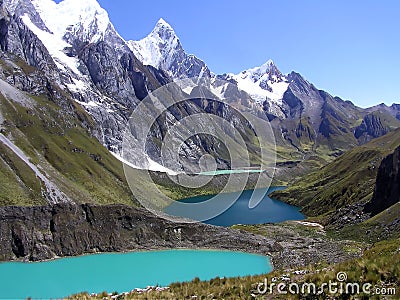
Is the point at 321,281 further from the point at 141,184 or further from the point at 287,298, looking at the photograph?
the point at 141,184

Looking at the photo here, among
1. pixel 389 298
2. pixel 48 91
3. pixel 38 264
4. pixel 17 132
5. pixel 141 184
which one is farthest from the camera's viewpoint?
pixel 48 91

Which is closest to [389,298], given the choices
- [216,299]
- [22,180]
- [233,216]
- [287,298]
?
[287,298]

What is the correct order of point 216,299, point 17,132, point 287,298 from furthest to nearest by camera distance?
point 17,132 < point 216,299 < point 287,298

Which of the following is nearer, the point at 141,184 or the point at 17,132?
the point at 17,132

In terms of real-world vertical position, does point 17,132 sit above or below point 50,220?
above

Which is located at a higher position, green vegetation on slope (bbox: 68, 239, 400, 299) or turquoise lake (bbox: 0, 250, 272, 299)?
green vegetation on slope (bbox: 68, 239, 400, 299)

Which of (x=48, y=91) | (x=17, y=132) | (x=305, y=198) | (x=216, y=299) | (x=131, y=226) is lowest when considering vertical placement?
(x=216, y=299)

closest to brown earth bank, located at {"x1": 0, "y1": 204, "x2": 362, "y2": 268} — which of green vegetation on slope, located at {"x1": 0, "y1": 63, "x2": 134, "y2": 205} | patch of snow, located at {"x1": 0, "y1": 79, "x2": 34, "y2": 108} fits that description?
green vegetation on slope, located at {"x1": 0, "y1": 63, "x2": 134, "y2": 205}

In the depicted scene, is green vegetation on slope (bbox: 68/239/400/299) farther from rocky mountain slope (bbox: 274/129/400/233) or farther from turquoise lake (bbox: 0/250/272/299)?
rocky mountain slope (bbox: 274/129/400/233)
